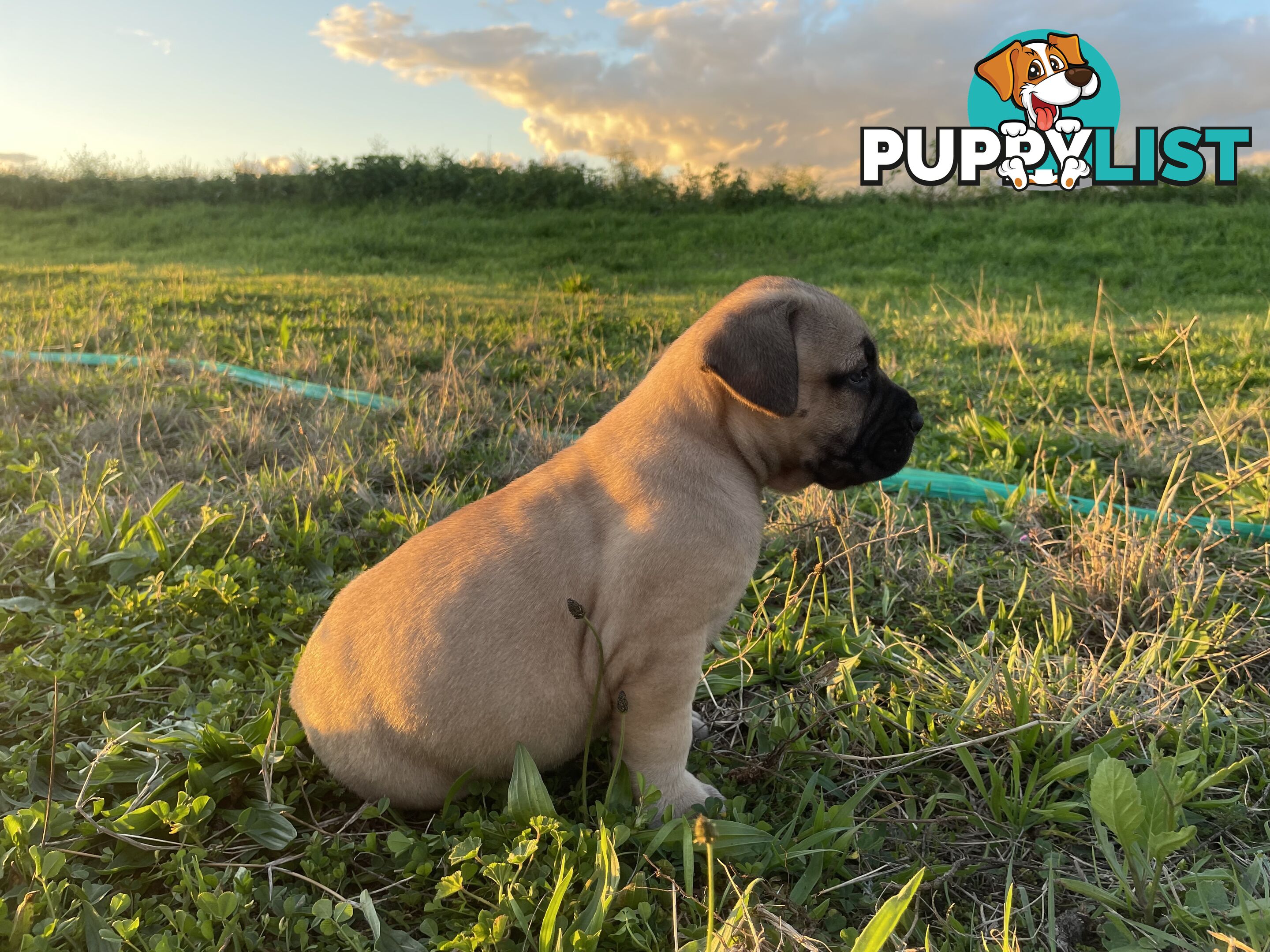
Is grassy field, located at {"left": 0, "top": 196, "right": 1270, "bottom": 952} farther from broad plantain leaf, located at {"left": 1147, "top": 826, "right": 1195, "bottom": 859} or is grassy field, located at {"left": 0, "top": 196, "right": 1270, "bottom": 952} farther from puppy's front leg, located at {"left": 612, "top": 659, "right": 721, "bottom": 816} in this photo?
puppy's front leg, located at {"left": 612, "top": 659, "right": 721, "bottom": 816}

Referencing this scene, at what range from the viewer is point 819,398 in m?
3.01

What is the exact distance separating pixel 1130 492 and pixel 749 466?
3857 mm

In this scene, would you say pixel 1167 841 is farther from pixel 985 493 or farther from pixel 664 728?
pixel 985 493

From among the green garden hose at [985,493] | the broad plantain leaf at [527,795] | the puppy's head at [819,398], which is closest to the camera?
the broad plantain leaf at [527,795]

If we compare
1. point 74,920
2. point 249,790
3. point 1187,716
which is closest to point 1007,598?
point 1187,716

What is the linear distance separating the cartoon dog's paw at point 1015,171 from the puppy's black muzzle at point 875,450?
48.0 ft

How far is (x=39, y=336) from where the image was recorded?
28.9 ft

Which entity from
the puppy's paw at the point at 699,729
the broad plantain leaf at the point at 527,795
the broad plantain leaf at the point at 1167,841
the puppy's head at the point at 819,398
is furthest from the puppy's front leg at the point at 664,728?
the broad plantain leaf at the point at 1167,841

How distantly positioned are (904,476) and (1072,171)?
13.9 m

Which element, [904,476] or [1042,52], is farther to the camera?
[1042,52]

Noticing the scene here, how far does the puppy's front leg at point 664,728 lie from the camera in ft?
8.59

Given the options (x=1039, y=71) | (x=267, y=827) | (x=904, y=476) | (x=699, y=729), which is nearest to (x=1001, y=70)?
(x=1039, y=71)

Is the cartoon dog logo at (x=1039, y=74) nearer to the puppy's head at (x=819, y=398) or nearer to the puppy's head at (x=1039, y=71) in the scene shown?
the puppy's head at (x=1039, y=71)

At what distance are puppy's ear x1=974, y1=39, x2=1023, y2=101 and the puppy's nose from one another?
2.83 ft
